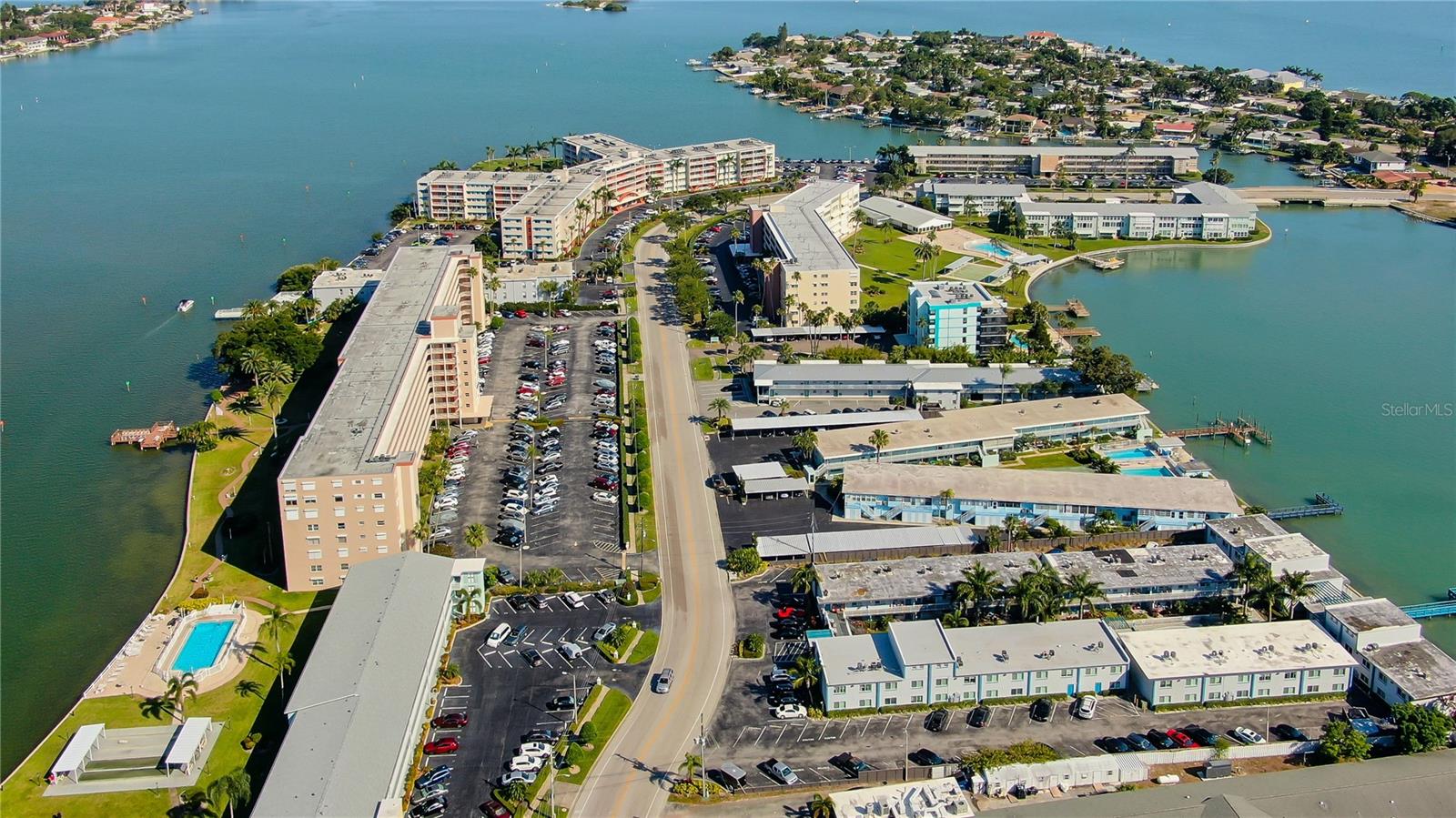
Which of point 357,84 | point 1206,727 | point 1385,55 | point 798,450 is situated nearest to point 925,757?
point 1206,727

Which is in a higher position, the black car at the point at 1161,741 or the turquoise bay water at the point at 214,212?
the turquoise bay water at the point at 214,212

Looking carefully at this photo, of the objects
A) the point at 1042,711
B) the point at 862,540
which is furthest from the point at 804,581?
the point at 1042,711

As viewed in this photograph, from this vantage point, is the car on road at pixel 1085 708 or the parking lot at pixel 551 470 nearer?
the car on road at pixel 1085 708

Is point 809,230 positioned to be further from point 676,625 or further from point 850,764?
point 850,764

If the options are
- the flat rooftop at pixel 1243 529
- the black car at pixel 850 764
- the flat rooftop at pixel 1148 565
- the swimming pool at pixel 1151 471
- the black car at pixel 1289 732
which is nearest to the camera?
the black car at pixel 850 764

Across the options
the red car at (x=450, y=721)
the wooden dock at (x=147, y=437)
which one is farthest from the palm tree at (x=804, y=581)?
the wooden dock at (x=147, y=437)

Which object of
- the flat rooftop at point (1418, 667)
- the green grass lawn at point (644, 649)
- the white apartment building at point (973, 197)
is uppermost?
the white apartment building at point (973, 197)

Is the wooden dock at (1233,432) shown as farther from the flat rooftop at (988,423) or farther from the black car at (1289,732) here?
the black car at (1289,732)
